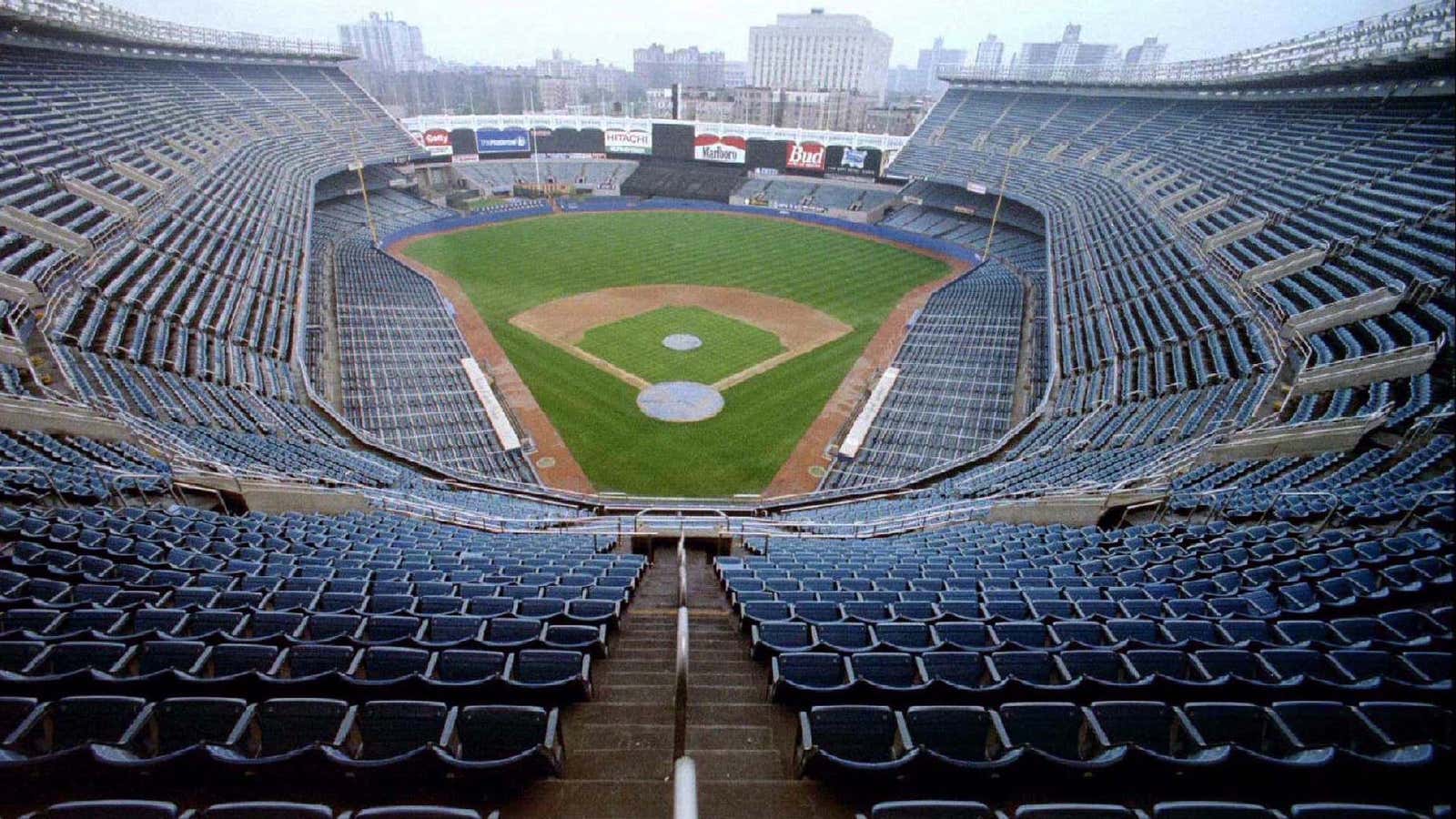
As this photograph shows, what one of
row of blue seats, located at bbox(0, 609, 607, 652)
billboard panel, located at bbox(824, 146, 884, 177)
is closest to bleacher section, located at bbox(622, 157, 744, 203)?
billboard panel, located at bbox(824, 146, 884, 177)

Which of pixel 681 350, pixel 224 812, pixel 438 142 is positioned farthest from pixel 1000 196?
pixel 224 812

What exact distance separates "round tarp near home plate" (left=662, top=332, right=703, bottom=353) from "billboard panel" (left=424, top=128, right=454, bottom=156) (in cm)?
4386

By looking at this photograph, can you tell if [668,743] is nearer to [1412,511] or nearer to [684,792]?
[684,792]

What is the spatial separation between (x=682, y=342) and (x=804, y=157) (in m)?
40.8

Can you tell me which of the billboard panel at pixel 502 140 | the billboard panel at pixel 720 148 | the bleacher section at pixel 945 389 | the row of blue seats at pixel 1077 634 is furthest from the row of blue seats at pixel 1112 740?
the billboard panel at pixel 502 140

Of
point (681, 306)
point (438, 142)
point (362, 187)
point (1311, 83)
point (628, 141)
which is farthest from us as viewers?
point (628, 141)

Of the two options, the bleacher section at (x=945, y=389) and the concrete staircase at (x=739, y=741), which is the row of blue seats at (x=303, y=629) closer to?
the concrete staircase at (x=739, y=741)

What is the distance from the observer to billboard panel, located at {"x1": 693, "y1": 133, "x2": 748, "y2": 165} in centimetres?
6912

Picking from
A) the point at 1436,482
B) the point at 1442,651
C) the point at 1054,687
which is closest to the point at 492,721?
the point at 1054,687

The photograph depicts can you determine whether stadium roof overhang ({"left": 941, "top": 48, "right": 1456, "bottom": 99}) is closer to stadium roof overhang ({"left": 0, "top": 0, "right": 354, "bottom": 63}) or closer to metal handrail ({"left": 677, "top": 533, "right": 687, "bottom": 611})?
metal handrail ({"left": 677, "top": 533, "right": 687, "bottom": 611})

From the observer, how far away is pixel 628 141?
72.2 m

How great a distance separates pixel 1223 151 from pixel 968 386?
24.7 meters

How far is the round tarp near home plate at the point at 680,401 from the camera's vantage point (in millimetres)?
26766

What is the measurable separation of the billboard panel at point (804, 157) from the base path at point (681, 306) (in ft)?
99.1
